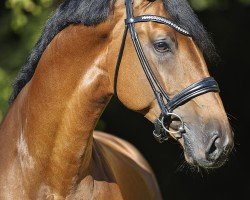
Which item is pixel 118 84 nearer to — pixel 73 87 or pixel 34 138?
pixel 73 87

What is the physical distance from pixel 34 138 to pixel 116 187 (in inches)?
18.9

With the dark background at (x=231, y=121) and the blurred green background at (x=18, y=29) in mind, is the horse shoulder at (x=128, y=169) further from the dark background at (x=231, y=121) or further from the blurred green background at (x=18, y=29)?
the dark background at (x=231, y=121)

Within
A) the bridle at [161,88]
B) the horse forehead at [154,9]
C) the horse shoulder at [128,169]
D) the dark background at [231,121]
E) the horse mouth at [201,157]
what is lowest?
the dark background at [231,121]

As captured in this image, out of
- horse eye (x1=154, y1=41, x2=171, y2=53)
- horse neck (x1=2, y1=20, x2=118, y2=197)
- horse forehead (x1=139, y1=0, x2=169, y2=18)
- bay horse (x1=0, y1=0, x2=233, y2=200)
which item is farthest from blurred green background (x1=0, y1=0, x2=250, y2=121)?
horse eye (x1=154, y1=41, x2=171, y2=53)

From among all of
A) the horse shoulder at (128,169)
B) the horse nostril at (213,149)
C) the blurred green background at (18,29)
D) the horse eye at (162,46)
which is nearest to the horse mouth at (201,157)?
the horse nostril at (213,149)

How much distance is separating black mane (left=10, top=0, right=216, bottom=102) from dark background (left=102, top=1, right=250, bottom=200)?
12.6 feet

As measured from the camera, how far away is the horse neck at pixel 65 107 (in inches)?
124

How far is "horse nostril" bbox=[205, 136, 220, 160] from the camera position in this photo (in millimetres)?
2891

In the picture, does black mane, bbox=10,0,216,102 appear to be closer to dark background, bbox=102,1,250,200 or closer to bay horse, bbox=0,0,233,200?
bay horse, bbox=0,0,233,200

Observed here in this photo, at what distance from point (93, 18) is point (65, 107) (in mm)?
429

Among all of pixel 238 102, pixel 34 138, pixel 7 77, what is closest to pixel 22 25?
pixel 7 77

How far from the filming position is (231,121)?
7809mm

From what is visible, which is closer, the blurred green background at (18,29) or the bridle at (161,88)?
the bridle at (161,88)

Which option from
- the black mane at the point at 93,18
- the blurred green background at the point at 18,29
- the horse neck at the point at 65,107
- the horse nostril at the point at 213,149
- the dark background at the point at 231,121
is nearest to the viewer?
the horse nostril at the point at 213,149
